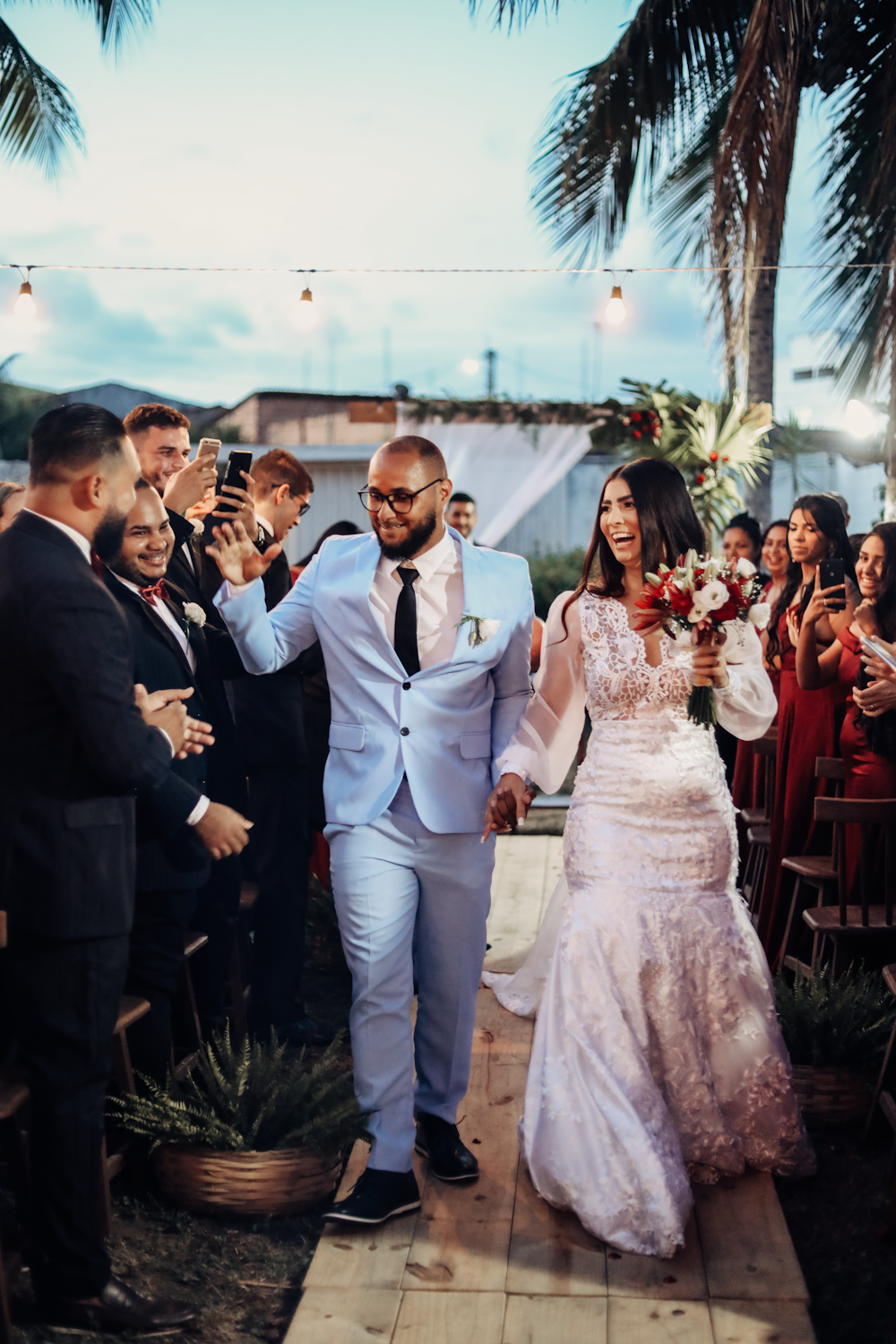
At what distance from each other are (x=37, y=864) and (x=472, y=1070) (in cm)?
233

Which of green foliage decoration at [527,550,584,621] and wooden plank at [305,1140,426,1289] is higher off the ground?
green foliage decoration at [527,550,584,621]

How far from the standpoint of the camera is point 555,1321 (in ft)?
9.96

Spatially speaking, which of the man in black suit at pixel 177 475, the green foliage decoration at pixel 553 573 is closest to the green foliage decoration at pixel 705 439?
the green foliage decoration at pixel 553 573

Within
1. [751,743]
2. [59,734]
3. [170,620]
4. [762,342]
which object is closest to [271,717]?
[170,620]

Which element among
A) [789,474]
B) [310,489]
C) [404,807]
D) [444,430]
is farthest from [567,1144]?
[789,474]

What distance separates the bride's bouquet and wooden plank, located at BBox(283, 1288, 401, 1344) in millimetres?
1804

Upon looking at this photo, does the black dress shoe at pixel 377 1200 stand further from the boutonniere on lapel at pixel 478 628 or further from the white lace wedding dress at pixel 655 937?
the boutonniere on lapel at pixel 478 628

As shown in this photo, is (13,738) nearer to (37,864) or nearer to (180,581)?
(37,864)

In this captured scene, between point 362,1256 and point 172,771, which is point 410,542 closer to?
point 172,771

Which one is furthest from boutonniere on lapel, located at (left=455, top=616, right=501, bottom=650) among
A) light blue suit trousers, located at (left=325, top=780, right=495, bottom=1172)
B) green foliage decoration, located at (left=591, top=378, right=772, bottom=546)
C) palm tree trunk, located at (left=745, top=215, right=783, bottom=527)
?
palm tree trunk, located at (left=745, top=215, right=783, bottom=527)

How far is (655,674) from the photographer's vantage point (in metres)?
3.85

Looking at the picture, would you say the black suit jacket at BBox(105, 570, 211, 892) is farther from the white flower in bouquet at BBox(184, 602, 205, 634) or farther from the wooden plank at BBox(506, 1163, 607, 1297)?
the wooden plank at BBox(506, 1163, 607, 1297)

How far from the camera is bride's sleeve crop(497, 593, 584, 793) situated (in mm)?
3902

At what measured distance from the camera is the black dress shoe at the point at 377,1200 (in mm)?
3479
